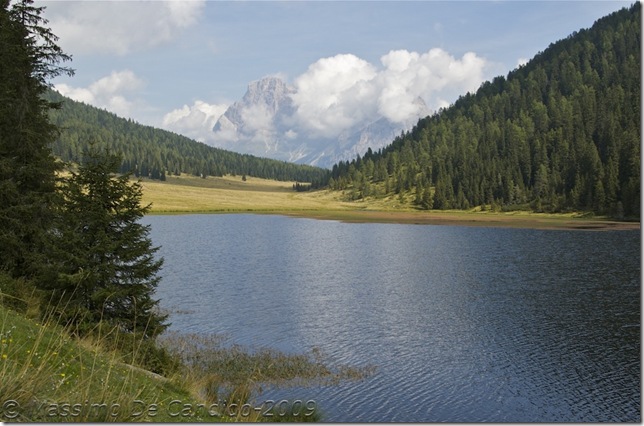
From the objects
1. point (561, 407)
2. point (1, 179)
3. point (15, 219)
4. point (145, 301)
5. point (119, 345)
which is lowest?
point (561, 407)

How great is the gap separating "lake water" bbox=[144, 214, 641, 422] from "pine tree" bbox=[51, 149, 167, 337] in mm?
8641

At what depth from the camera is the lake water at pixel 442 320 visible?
25828mm

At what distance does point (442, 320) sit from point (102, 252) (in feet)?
89.9

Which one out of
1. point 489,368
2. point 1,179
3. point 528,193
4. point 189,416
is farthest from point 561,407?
point 528,193

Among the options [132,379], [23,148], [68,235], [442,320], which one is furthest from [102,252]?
[442,320]

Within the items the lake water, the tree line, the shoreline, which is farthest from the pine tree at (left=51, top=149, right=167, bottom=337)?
the shoreline

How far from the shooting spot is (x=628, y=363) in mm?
30391

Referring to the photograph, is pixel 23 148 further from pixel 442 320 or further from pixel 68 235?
pixel 442 320

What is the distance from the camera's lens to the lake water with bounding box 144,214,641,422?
2583 cm

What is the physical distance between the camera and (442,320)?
4084 cm

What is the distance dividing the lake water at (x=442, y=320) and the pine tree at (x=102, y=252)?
8.64m

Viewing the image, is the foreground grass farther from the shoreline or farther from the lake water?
the shoreline

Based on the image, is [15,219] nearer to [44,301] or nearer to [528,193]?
[44,301]

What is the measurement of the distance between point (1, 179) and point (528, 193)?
188893mm
